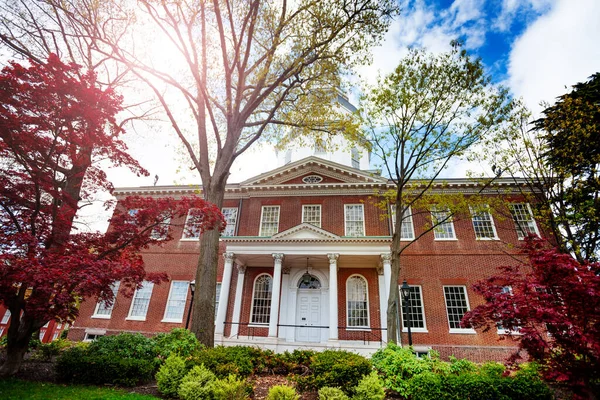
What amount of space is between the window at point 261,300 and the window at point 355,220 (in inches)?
208

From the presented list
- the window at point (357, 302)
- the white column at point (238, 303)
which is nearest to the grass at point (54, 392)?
the white column at point (238, 303)

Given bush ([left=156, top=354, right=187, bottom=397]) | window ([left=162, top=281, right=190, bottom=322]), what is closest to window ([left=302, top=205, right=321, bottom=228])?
window ([left=162, top=281, right=190, bottom=322])

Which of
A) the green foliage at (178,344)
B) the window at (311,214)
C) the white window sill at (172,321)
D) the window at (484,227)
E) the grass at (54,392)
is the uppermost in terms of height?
the window at (311,214)

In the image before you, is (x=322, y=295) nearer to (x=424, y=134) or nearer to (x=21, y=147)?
(x=424, y=134)

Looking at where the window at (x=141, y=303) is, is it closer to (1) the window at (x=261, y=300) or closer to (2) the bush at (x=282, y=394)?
(1) the window at (x=261, y=300)

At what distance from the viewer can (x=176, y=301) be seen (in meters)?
16.5

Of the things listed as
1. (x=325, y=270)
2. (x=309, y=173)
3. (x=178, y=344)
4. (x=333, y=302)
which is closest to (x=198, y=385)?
(x=178, y=344)

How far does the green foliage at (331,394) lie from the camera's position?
5.50m

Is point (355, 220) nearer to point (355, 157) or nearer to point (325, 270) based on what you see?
point (325, 270)

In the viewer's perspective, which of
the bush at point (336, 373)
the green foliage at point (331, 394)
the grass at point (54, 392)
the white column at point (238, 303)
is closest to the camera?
the grass at point (54, 392)

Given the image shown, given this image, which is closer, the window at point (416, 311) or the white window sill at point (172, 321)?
the window at point (416, 311)

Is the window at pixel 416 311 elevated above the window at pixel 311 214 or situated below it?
below

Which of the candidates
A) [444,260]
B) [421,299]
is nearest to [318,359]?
[421,299]

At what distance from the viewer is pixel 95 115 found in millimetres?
6578
